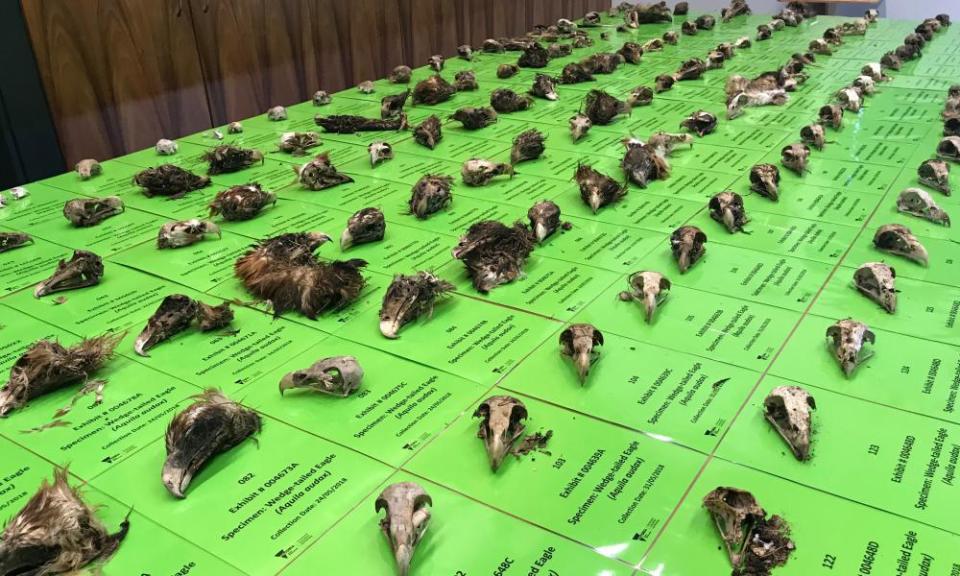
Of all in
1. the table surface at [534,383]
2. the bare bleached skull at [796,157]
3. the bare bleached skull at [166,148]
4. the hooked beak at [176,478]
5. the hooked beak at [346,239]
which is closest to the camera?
the table surface at [534,383]

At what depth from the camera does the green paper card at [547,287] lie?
2.68 meters

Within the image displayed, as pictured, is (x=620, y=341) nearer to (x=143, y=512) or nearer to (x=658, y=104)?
(x=143, y=512)

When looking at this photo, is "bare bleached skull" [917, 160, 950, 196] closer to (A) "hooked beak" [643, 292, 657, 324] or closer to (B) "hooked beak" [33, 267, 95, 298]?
(A) "hooked beak" [643, 292, 657, 324]

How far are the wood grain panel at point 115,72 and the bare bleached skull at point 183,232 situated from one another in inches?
61.2

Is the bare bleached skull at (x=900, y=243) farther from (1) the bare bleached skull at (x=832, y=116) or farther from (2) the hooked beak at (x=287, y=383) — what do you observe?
(2) the hooked beak at (x=287, y=383)

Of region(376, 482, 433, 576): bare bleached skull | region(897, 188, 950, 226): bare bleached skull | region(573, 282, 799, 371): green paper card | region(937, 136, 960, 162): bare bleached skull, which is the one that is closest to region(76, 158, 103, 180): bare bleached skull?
region(573, 282, 799, 371): green paper card

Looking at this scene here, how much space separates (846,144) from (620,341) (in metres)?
2.53

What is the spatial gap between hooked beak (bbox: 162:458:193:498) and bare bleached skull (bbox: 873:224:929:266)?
2.56 meters

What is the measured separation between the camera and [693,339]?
2455mm

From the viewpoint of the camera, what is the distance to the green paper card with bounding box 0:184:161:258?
3.28 meters

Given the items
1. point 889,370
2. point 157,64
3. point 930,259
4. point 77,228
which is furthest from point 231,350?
point 157,64

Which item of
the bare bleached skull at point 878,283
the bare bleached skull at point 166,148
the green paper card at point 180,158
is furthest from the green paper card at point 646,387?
the bare bleached skull at point 166,148

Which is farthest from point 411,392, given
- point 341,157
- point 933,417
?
point 341,157

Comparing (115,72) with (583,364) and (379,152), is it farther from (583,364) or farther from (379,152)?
(583,364)
